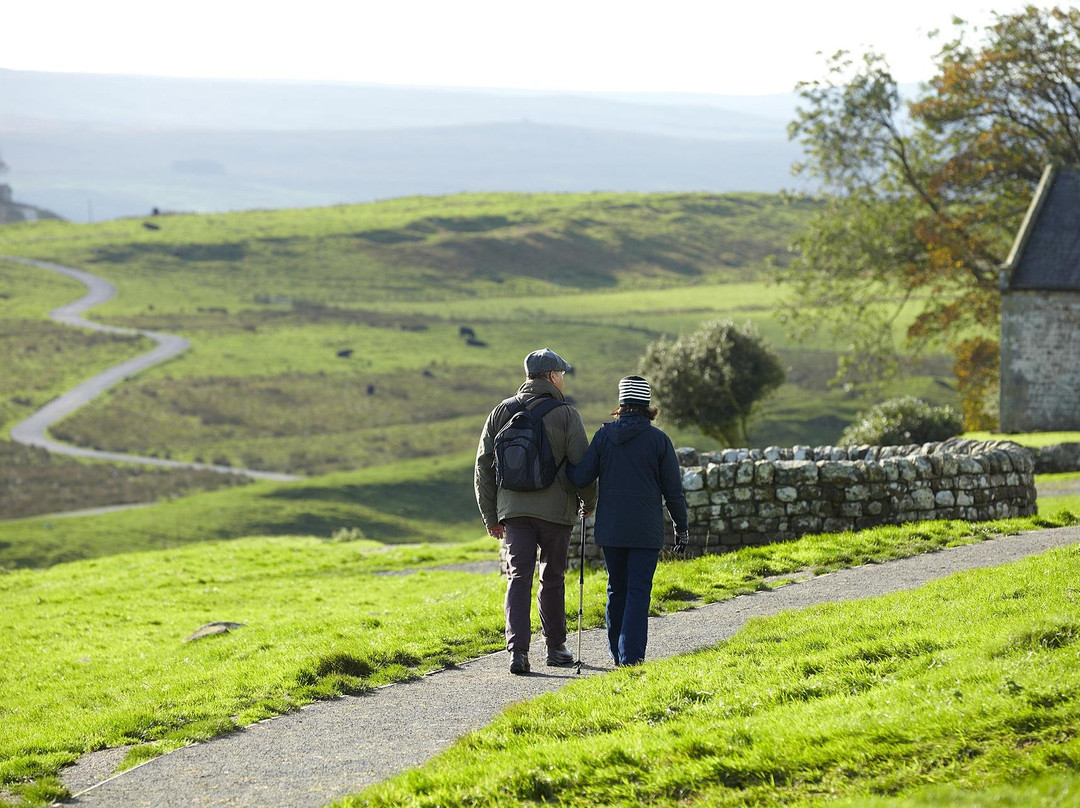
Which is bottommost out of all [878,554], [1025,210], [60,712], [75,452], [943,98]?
[75,452]

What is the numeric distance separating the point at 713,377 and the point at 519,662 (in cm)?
3444

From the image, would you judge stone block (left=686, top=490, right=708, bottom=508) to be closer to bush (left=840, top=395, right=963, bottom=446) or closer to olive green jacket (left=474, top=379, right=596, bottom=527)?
olive green jacket (left=474, top=379, right=596, bottom=527)

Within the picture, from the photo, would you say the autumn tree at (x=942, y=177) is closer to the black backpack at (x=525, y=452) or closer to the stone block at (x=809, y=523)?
the stone block at (x=809, y=523)

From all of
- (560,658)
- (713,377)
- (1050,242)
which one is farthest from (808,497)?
(1050,242)

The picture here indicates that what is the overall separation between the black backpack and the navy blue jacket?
36cm

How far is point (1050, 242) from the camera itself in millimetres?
43906

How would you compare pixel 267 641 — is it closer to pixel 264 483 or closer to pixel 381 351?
pixel 264 483

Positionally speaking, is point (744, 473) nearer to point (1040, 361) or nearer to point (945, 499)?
point (945, 499)

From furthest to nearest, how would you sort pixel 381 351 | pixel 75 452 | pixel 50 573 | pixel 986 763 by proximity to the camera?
pixel 381 351, pixel 75 452, pixel 50 573, pixel 986 763

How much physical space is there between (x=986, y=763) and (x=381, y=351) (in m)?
104

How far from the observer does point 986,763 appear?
7465 mm

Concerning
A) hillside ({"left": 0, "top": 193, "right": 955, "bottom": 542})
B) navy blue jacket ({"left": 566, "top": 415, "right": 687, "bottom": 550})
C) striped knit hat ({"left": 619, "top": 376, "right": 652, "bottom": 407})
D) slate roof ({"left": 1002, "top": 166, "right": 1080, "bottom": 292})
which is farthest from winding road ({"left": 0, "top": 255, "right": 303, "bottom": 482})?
navy blue jacket ({"left": 566, "top": 415, "right": 687, "bottom": 550})

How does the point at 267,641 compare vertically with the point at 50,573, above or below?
above

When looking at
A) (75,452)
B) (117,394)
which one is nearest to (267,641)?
(75,452)
